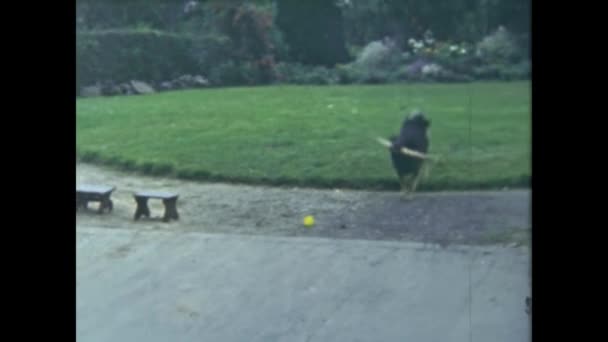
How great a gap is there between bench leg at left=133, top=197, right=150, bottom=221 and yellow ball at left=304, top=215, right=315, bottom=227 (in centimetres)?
106

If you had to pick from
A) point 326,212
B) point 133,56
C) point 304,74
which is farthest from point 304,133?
point 133,56

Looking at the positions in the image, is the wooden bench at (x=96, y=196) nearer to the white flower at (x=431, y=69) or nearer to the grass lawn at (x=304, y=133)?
the grass lawn at (x=304, y=133)

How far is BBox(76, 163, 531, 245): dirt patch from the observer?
208 inches

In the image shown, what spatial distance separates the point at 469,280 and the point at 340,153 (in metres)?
1.17

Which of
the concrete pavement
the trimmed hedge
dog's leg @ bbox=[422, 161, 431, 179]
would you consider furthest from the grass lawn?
the concrete pavement

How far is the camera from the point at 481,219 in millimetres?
5352

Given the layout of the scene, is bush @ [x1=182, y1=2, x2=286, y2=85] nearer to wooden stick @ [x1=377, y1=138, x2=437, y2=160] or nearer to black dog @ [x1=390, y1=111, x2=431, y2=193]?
wooden stick @ [x1=377, y1=138, x2=437, y2=160]

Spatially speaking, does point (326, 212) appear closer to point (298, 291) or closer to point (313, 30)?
point (298, 291)

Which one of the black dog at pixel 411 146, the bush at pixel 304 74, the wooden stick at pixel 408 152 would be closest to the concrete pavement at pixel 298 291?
the black dog at pixel 411 146

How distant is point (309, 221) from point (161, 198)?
983mm

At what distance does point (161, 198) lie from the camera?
578cm
